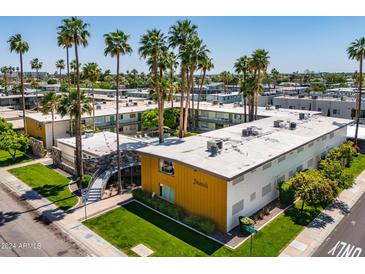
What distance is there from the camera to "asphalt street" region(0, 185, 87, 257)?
24.2 meters

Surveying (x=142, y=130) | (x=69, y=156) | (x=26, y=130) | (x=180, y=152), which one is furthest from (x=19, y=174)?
(x=142, y=130)

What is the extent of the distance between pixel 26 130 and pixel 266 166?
4901 cm

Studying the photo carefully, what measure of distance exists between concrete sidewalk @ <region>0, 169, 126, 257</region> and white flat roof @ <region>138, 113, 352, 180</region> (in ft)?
31.7

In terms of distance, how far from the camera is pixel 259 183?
30.5 metres

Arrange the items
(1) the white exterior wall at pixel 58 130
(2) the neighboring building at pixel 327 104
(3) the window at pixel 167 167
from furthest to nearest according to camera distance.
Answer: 1. (2) the neighboring building at pixel 327 104
2. (1) the white exterior wall at pixel 58 130
3. (3) the window at pixel 167 167

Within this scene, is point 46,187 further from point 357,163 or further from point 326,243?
point 357,163

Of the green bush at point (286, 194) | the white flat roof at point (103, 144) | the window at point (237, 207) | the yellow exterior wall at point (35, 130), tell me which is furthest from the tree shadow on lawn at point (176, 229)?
the yellow exterior wall at point (35, 130)

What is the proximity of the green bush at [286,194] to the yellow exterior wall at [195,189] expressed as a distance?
8.83m

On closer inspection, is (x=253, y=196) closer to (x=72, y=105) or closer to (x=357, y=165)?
(x=72, y=105)

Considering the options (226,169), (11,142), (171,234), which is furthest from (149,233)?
(11,142)

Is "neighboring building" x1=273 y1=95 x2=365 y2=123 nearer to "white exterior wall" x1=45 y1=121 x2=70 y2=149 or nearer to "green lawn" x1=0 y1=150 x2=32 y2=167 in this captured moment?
"white exterior wall" x1=45 y1=121 x2=70 y2=149

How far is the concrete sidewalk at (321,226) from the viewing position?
24.4m

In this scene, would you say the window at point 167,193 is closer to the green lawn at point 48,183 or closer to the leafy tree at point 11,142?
Answer: the green lawn at point 48,183

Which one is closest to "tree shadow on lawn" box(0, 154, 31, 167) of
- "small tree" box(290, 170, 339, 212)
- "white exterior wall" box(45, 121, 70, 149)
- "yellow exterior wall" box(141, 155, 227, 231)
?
"white exterior wall" box(45, 121, 70, 149)
